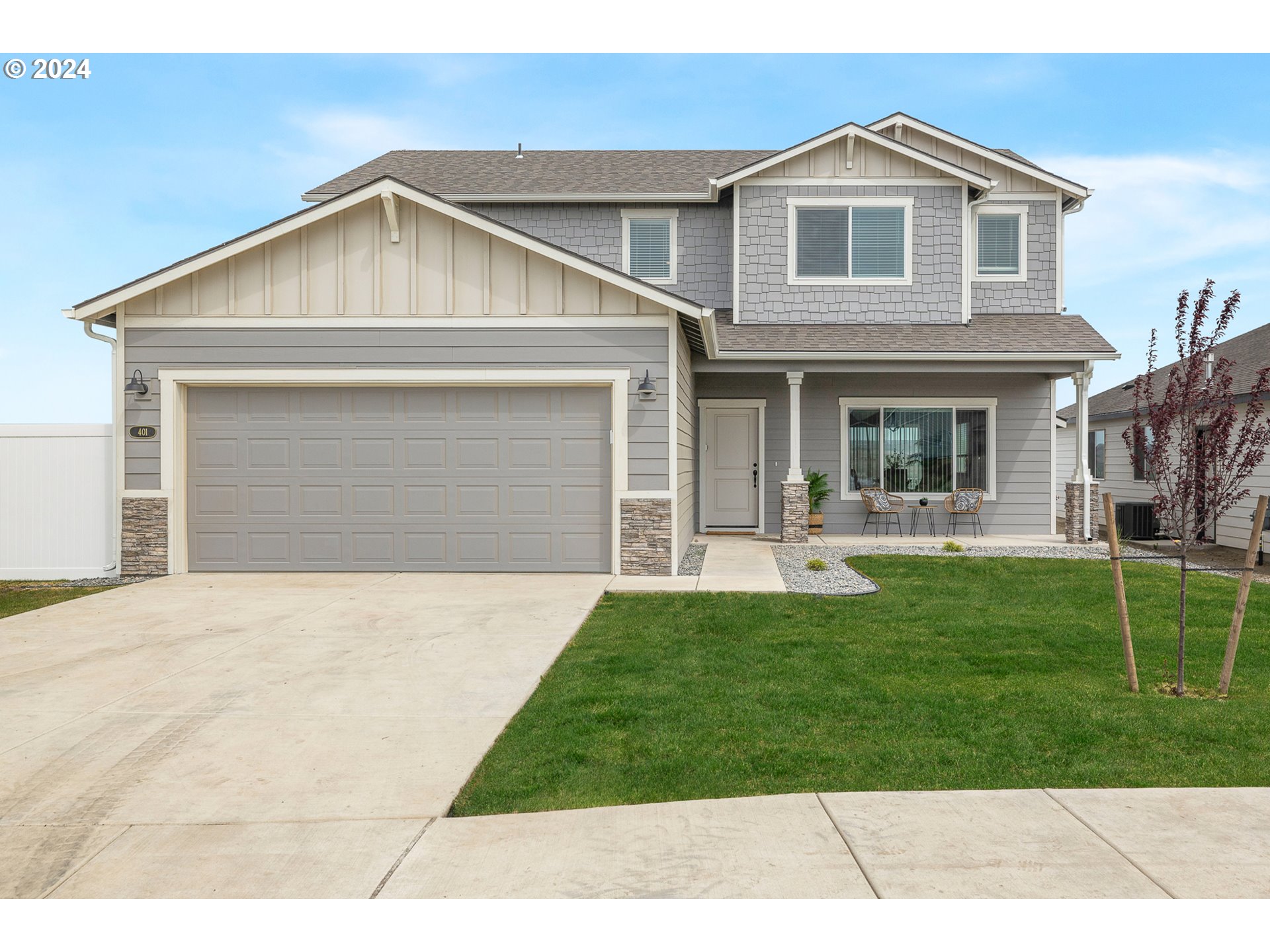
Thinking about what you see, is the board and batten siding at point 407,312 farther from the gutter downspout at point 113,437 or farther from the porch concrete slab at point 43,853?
the porch concrete slab at point 43,853

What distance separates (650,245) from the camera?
50.8 ft

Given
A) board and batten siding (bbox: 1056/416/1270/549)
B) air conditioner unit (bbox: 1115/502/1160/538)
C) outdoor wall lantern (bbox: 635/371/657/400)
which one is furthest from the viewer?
air conditioner unit (bbox: 1115/502/1160/538)

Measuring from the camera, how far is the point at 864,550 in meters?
12.9

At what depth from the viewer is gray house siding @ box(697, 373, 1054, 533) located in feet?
49.7

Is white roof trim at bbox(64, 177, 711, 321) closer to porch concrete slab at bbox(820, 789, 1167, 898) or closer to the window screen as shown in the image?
the window screen

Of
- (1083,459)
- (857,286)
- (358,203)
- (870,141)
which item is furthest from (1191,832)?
(870,141)

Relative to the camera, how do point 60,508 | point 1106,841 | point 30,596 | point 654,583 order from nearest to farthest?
point 1106,841, point 30,596, point 654,583, point 60,508

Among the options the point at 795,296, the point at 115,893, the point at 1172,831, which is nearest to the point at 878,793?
→ the point at 1172,831

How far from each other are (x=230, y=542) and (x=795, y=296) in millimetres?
9254

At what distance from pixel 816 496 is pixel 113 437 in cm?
1027

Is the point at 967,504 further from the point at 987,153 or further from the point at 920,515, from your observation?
the point at 987,153

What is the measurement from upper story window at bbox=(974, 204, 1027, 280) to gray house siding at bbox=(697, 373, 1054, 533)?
1787mm

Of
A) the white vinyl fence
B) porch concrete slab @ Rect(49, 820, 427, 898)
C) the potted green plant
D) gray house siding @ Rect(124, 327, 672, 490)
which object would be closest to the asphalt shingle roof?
gray house siding @ Rect(124, 327, 672, 490)

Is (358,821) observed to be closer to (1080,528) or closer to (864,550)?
(864,550)
